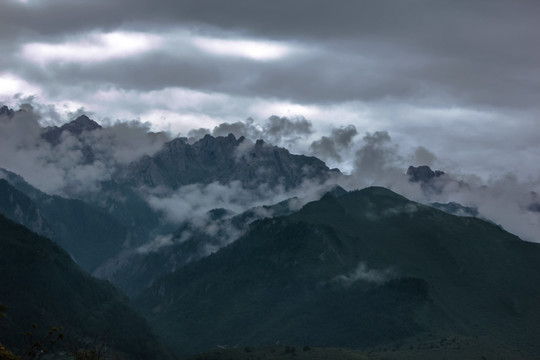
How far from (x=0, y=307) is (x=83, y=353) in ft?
93.2

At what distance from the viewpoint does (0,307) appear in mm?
149375

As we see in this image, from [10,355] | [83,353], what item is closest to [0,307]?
[10,355]

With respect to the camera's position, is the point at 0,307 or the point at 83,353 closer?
the point at 0,307

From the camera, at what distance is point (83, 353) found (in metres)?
173

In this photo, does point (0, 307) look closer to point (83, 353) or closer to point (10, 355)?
point (10, 355)

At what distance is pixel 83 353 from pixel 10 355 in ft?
93.0

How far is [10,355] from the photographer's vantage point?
146000mm

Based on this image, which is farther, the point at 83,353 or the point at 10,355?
the point at 83,353

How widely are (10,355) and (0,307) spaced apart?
8.71m
